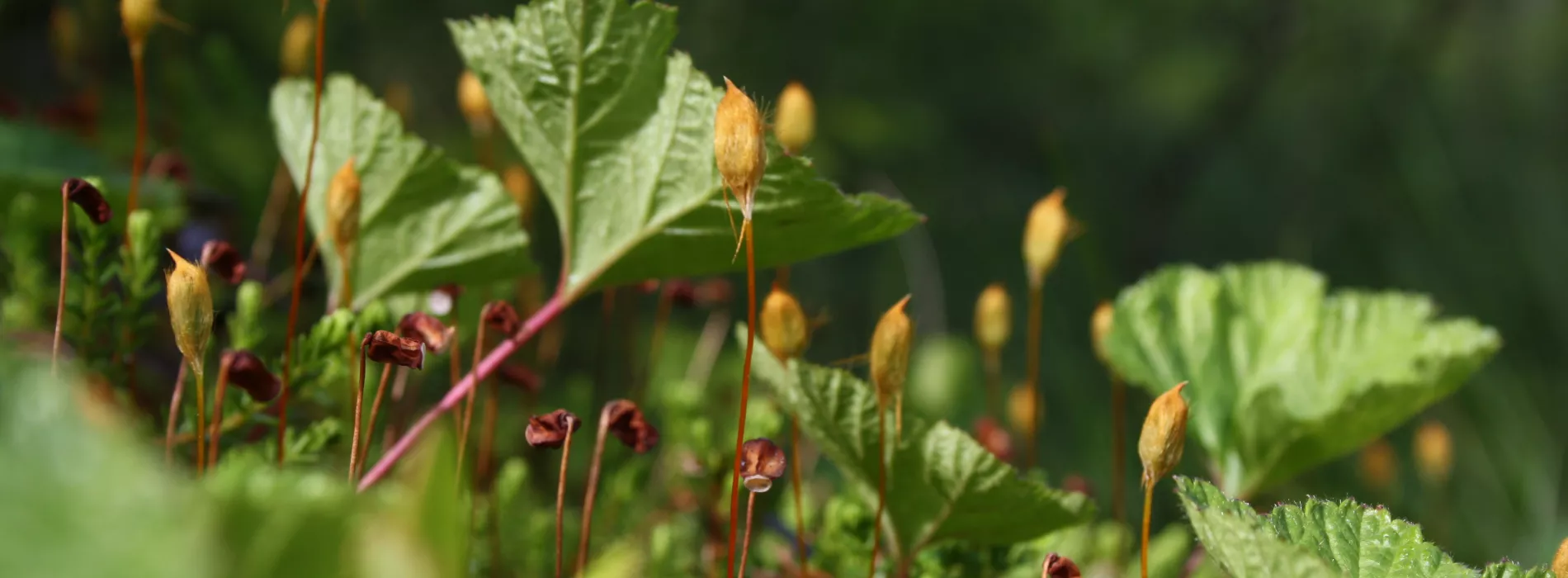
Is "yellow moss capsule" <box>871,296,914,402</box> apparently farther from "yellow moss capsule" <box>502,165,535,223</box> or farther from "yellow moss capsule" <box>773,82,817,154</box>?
"yellow moss capsule" <box>502,165,535,223</box>

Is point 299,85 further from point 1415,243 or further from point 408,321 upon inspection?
point 1415,243

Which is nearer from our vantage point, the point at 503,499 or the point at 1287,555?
the point at 1287,555

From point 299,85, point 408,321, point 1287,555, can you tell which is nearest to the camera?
point 1287,555

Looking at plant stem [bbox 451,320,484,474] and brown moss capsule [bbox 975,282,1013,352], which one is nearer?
plant stem [bbox 451,320,484,474]

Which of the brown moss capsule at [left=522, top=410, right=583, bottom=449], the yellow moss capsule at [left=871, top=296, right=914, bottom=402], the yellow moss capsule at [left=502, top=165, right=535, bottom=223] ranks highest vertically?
the yellow moss capsule at [left=502, top=165, right=535, bottom=223]

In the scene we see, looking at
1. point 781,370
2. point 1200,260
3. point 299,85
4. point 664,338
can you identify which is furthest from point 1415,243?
point 299,85

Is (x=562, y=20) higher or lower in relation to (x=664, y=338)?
higher

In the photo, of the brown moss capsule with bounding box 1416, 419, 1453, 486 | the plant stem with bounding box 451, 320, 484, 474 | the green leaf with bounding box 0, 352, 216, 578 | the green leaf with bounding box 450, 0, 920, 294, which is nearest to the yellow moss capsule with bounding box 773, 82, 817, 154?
the green leaf with bounding box 450, 0, 920, 294
